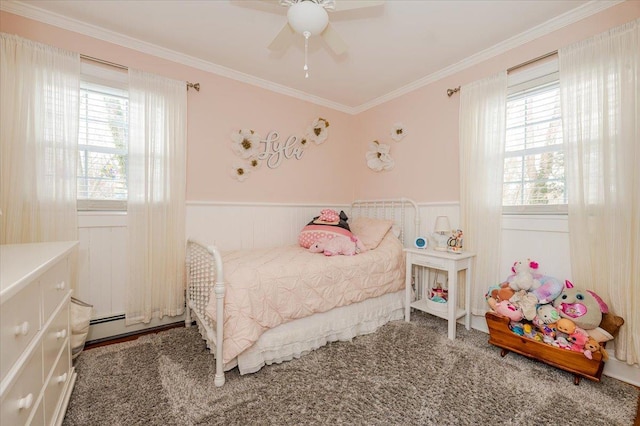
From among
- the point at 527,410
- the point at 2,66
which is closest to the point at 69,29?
the point at 2,66

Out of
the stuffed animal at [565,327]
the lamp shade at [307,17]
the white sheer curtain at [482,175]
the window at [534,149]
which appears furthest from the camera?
the white sheer curtain at [482,175]

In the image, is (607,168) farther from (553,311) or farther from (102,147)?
(102,147)

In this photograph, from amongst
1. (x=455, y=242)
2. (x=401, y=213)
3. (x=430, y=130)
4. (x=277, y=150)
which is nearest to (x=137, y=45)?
(x=277, y=150)

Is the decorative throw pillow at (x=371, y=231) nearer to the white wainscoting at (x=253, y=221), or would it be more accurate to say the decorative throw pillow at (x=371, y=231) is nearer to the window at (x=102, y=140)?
the white wainscoting at (x=253, y=221)

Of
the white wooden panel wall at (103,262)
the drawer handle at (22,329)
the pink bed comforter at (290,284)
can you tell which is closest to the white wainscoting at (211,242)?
the white wooden panel wall at (103,262)

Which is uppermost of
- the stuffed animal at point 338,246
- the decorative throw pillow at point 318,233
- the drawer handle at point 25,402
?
the decorative throw pillow at point 318,233

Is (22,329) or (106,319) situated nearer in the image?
(22,329)

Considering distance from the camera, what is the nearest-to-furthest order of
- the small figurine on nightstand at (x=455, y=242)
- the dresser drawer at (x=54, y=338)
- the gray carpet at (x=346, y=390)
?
the dresser drawer at (x=54, y=338), the gray carpet at (x=346, y=390), the small figurine on nightstand at (x=455, y=242)

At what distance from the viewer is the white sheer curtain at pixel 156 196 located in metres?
2.38

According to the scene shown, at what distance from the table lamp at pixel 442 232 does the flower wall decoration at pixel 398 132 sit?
3.83ft

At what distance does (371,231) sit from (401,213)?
55cm

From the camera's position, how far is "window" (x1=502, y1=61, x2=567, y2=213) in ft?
7.18

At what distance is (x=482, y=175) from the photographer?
8.17ft

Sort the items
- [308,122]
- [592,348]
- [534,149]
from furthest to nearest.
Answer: [308,122]
[534,149]
[592,348]
